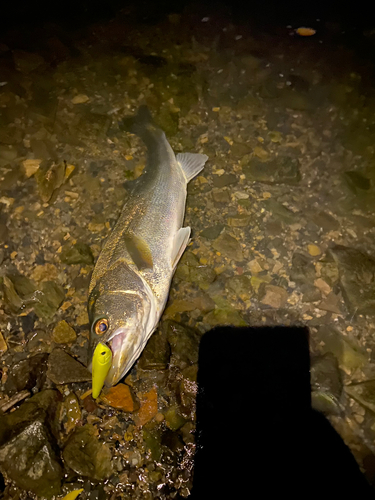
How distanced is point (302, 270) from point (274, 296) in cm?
42

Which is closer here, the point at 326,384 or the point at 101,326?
the point at 101,326

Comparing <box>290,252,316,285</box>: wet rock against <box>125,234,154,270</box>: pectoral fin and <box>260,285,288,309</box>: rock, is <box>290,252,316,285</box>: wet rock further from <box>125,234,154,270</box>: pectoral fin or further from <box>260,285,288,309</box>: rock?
<box>125,234,154,270</box>: pectoral fin

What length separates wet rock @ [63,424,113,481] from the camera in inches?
94.7

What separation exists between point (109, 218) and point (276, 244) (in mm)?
1872

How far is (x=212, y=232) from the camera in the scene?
337cm

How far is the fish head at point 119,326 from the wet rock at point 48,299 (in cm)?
75

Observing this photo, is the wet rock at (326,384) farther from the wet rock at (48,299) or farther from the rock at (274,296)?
the wet rock at (48,299)

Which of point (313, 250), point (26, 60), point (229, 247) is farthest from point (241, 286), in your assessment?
point (26, 60)

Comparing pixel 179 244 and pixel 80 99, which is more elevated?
pixel 80 99

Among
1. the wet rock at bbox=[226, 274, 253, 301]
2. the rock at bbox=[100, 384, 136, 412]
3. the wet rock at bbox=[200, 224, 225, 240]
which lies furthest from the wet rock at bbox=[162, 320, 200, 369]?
the wet rock at bbox=[200, 224, 225, 240]

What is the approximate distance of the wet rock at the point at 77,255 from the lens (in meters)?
3.25

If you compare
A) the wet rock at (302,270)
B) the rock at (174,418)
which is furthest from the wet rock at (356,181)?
the rock at (174,418)

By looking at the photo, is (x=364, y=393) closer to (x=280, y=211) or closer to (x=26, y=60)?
(x=280, y=211)

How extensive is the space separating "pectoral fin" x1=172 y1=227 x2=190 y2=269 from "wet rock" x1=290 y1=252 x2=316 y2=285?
115 centimetres
